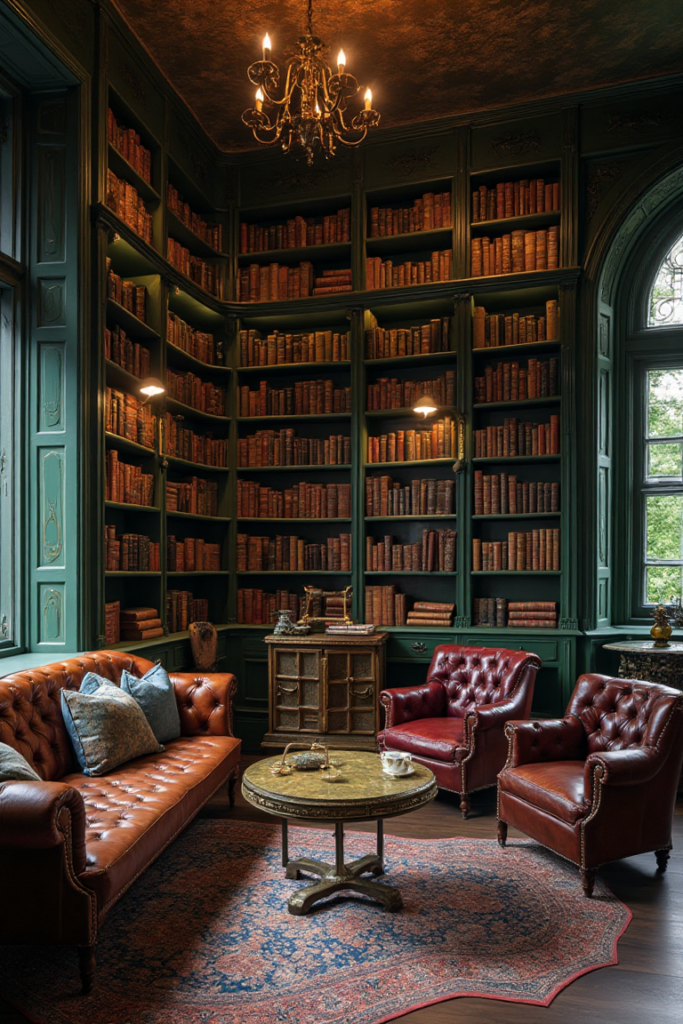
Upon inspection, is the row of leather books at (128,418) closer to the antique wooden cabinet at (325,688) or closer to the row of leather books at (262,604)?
the row of leather books at (262,604)

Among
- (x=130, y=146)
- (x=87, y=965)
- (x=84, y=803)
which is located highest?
(x=130, y=146)

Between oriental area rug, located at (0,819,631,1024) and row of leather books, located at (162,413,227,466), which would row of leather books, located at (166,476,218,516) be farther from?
oriental area rug, located at (0,819,631,1024)

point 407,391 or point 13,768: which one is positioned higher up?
point 407,391

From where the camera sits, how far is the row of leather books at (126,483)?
4980 millimetres

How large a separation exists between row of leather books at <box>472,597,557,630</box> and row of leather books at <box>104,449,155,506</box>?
8.65ft

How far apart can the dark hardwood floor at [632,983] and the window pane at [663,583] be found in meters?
2.36

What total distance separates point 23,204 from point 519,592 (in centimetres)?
441

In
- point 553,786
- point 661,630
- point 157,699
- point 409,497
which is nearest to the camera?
point 553,786

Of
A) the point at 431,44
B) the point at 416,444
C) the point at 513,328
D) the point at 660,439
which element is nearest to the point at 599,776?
the point at 416,444

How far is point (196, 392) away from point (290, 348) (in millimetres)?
896

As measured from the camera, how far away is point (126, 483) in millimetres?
5199

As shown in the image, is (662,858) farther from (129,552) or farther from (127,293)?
(127,293)

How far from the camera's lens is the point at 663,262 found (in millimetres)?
6254

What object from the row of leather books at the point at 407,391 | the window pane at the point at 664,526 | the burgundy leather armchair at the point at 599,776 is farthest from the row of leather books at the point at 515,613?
the row of leather books at the point at 407,391
